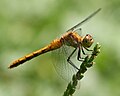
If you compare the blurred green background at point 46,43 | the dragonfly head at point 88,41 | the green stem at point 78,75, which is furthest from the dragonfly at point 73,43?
the green stem at point 78,75

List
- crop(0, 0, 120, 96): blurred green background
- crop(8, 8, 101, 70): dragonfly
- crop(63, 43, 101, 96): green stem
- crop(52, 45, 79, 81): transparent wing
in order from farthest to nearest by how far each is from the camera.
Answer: crop(0, 0, 120, 96): blurred green background < crop(8, 8, 101, 70): dragonfly < crop(52, 45, 79, 81): transparent wing < crop(63, 43, 101, 96): green stem

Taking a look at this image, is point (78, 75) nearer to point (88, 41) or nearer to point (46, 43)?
point (88, 41)

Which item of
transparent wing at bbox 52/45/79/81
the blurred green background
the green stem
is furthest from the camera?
the blurred green background

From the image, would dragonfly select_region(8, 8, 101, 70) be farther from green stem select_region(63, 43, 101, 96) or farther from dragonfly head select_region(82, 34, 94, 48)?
green stem select_region(63, 43, 101, 96)

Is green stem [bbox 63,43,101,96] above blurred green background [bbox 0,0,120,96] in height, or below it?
below

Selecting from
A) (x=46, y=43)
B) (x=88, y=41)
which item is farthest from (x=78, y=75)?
(x=46, y=43)

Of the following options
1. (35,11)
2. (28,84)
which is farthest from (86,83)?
(35,11)

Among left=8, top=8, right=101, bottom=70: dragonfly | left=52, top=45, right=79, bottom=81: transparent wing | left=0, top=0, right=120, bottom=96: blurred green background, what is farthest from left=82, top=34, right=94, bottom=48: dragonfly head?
left=0, top=0, right=120, bottom=96: blurred green background
